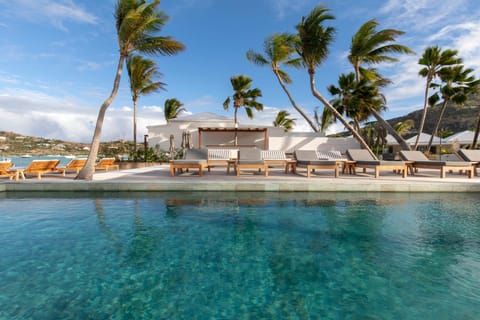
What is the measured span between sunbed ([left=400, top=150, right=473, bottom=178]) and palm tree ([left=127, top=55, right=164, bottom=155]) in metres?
13.2

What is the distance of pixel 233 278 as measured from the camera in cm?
225

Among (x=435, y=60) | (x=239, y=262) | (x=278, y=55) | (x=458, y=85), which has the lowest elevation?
(x=239, y=262)

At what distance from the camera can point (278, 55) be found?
48.9 ft

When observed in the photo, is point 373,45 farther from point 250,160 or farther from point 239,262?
point 239,262

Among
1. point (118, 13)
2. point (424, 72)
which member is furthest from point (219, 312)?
point (424, 72)

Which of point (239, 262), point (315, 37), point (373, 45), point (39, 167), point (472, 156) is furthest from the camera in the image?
point (373, 45)

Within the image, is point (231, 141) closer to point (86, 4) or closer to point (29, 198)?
point (86, 4)

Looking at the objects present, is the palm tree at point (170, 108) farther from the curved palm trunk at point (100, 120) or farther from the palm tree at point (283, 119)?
the curved palm trunk at point (100, 120)

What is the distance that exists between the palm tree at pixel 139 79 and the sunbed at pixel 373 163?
11.3 m

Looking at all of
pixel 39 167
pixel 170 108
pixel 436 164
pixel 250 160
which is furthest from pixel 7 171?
pixel 170 108

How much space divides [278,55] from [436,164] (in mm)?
10637

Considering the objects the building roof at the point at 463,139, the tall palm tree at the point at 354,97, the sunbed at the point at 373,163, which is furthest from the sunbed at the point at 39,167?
the building roof at the point at 463,139

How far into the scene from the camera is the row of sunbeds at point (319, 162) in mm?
7910

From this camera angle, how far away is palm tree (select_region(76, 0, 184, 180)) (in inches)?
279
